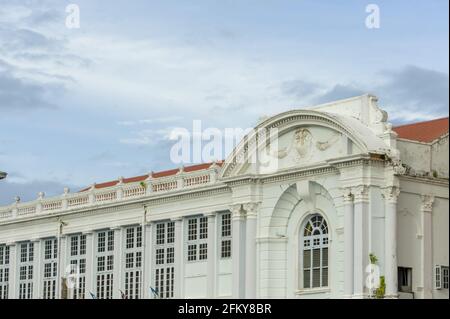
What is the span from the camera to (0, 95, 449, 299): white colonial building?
57.6 meters

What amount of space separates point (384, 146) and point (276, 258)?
849 centimetres

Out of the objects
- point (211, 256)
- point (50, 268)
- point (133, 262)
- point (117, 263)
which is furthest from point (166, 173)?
point (211, 256)

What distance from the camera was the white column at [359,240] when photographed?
56.9 m

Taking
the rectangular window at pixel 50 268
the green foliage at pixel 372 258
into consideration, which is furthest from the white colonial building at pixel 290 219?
the rectangular window at pixel 50 268

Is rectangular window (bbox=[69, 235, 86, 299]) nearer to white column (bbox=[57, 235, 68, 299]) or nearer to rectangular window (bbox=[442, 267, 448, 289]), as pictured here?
white column (bbox=[57, 235, 68, 299])

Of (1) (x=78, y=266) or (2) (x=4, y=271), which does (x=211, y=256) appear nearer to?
(1) (x=78, y=266)

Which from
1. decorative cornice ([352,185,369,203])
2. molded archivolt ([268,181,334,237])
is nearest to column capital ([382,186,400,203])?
decorative cornice ([352,185,369,203])

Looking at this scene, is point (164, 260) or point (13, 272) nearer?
point (164, 260)

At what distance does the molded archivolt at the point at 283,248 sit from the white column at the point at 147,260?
9.12 meters

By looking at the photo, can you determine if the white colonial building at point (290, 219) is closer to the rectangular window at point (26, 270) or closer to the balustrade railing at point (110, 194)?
the balustrade railing at point (110, 194)

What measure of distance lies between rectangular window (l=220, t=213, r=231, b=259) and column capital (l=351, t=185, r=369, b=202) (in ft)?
31.6

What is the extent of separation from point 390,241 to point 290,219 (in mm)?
6491

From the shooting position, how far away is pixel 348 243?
189 feet
